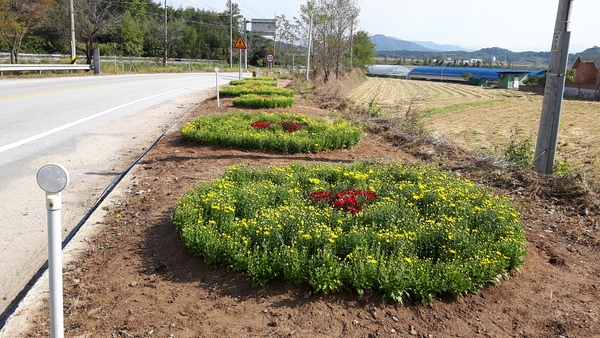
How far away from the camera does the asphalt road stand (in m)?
5.08

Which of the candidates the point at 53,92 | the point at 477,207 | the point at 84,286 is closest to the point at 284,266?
the point at 84,286

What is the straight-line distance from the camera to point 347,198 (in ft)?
18.0

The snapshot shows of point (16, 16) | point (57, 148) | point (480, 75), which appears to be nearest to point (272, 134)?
point (57, 148)

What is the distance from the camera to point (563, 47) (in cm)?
766

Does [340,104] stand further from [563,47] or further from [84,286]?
[84,286]

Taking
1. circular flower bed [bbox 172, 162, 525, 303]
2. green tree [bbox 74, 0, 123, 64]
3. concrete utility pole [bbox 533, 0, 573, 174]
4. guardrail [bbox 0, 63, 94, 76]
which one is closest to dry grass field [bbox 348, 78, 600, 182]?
concrete utility pole [bbox 533, 0, 573, 174]

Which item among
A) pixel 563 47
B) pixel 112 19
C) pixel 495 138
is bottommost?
pixel 495 138

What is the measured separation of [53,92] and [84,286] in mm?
16061

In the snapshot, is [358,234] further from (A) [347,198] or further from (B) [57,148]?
(B) [57,148]

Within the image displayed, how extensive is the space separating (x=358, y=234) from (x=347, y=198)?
3.36ft

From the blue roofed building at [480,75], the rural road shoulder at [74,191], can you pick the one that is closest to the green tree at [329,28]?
the rural road shoulder at [74,191]

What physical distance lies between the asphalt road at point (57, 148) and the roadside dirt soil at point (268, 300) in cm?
54

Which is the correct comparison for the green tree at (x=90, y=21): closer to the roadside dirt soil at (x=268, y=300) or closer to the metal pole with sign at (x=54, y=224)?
the roadside dirt soil at (x=268, y=300)

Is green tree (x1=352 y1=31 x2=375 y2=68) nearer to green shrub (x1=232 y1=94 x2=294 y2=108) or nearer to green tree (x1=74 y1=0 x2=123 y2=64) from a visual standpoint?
green tree (x1=74 y1=0 x2=123 y2=64)
